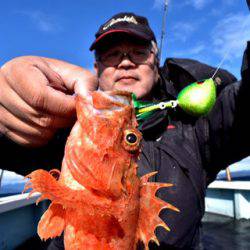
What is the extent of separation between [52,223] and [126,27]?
287 cm

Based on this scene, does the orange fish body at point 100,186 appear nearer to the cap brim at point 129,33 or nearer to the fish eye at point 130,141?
the fish eye at point 130,141

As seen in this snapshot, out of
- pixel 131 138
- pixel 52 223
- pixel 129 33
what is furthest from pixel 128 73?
pixel 52 223

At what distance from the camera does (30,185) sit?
171cm

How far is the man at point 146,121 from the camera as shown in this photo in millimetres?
2082

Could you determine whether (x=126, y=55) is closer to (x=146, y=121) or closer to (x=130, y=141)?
(x=146, y=121)

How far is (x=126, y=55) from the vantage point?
3.96 meters

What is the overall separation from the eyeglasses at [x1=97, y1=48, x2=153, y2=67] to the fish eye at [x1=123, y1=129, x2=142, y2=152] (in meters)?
2.14

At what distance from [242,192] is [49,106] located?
9.25 m

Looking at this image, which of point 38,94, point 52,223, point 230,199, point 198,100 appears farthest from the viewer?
point 230,199

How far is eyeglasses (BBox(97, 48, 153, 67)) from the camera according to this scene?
3.96 meters

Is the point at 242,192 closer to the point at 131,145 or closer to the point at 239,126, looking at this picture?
the point at 239,126

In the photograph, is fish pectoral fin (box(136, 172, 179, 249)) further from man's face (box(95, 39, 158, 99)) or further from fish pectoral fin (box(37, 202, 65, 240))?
man's face (box(95, 39, 158, 99))

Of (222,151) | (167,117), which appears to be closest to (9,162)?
(167,117)

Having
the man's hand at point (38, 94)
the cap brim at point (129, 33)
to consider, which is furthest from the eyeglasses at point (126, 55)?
the man's hand at point (38, 94)
